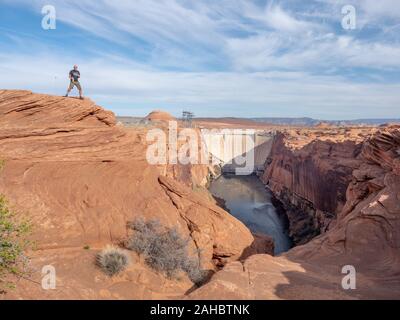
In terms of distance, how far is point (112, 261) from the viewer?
9172mm

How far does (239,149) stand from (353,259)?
5421 cm

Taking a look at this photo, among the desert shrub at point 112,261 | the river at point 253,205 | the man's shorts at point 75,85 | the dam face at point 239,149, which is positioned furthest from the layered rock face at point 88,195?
the dam face at point 239,149

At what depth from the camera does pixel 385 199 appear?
11305 millimetres

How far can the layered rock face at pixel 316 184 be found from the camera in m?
23.4

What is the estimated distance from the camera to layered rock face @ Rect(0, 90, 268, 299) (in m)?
9.37

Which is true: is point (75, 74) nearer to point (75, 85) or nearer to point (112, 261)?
point (75, 85)

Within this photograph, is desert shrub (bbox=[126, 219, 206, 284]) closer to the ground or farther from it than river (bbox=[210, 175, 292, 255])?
farther from it

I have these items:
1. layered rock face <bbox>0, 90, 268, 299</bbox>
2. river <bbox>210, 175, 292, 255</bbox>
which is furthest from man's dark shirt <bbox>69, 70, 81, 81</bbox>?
river <bbox>210, 175, 292, 255</bbox>

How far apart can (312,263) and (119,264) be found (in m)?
6.27

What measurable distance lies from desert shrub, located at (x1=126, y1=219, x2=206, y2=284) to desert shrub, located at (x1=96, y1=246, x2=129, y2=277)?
3.10 feet

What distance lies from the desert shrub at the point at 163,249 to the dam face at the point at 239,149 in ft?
161

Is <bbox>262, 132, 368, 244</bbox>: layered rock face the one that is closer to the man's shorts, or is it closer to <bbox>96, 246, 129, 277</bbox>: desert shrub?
<bbox>96, 246, 129, 277</bbox>: desert shrub

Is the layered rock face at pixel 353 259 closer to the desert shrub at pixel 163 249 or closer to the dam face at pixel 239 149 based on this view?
the desert shrub at pixel 163 249
